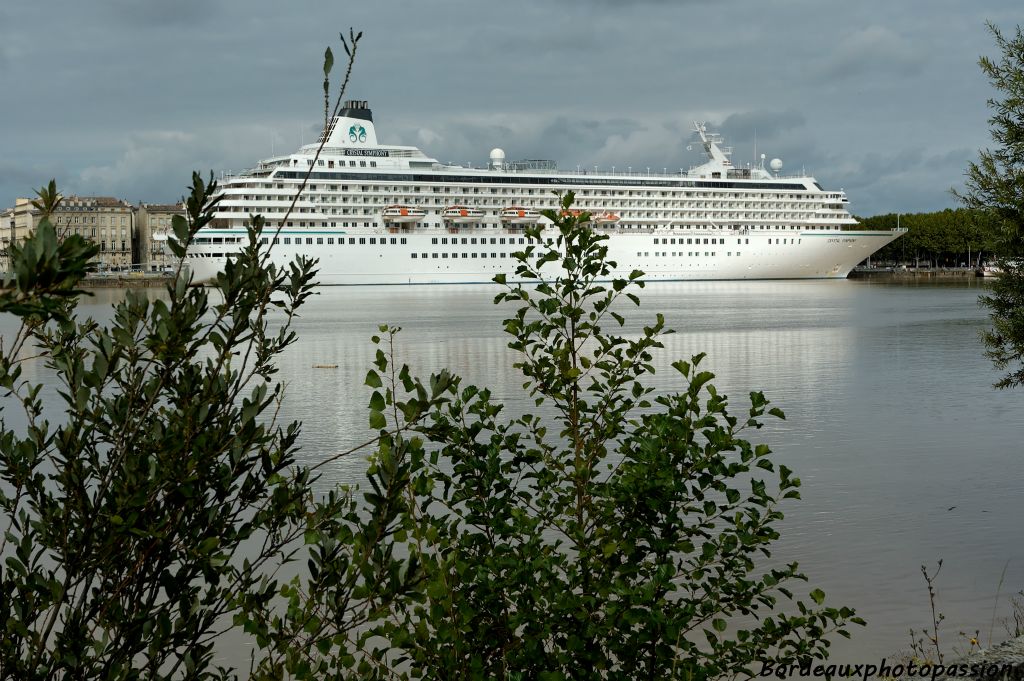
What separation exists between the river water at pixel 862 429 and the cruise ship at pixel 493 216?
108 feet

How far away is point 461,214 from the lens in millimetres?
75812

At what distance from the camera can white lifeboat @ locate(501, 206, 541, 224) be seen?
77312 millimetres

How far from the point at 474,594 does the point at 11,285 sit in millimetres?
2751

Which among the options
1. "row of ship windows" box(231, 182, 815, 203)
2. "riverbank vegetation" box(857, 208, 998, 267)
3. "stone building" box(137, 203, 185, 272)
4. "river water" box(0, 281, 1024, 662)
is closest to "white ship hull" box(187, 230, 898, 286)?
"row of ship windows" box(231, 182, 815, 203)

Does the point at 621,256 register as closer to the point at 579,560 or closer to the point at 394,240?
the point at 394,240

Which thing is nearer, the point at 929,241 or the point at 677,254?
the point at 677,254

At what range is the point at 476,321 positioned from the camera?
38938 mm

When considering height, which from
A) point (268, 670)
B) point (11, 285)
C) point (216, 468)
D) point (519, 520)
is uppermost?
point (11, 285)

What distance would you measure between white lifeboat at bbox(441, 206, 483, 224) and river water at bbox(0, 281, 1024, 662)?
35.4 meters

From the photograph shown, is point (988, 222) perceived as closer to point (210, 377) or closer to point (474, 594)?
point (474, 594)

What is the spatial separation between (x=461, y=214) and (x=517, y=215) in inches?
172

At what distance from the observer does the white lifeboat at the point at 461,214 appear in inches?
2972

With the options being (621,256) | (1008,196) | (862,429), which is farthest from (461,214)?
(1008,196)

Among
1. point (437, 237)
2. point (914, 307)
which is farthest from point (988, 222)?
point (437, 237)
